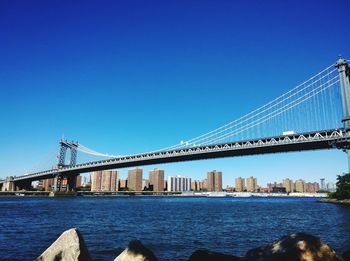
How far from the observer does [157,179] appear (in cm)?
17775

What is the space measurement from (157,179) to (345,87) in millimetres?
140075

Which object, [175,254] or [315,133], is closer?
[175,254]

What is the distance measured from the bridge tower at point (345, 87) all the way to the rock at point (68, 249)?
1684 inches

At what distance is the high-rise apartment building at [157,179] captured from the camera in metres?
177

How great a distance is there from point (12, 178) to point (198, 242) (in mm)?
108145

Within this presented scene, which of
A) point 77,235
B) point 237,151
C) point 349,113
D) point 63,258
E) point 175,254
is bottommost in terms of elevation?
point 175,254

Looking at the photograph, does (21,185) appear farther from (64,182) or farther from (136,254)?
(136,254)

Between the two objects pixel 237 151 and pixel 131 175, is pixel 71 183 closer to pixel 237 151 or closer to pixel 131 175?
pixel 237 151

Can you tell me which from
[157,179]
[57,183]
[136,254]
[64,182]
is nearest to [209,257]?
[136,254]

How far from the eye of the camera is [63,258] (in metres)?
7.46

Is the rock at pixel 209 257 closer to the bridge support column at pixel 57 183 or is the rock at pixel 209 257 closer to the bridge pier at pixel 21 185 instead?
the bridge support column at pixel 57 183

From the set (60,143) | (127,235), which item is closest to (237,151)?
(127,235)

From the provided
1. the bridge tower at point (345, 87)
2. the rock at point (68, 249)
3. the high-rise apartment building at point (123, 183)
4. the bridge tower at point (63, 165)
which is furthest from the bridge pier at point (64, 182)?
the rock at point (68, 249)

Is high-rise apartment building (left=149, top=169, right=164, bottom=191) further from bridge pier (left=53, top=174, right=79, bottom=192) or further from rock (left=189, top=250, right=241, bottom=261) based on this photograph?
rock (left=189, top=250, right=241, bottom=261)
